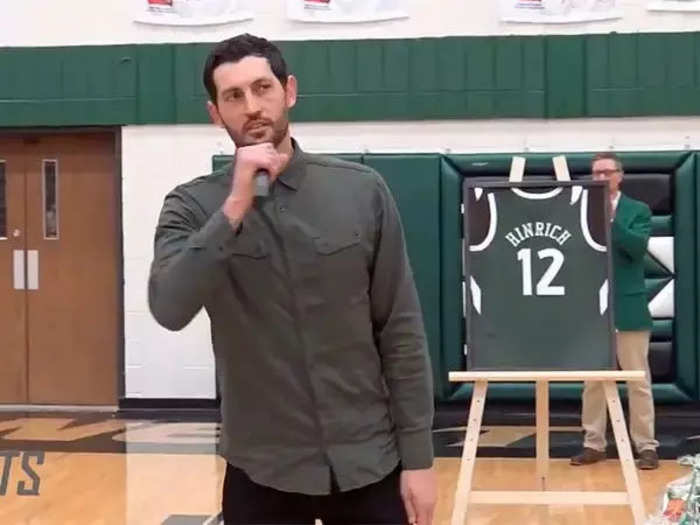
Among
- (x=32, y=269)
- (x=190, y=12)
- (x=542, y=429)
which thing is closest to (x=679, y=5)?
(x=190, y=12)

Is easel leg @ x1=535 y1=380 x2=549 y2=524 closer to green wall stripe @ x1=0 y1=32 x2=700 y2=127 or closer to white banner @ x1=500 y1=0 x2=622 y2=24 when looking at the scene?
green wall stripe @ x1=0 y1=32 x2=700 y2=127

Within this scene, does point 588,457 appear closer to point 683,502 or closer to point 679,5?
point 683,502

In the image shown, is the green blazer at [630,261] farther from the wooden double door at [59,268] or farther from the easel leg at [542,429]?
the wooden double door at [59,268]

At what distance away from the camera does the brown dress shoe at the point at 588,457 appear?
225 inches

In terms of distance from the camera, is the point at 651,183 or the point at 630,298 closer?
the point at 630,298

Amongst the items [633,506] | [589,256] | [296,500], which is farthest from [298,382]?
[589,256]

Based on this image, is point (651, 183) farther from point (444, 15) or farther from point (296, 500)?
point (296, 500)

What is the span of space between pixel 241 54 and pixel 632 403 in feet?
14.7

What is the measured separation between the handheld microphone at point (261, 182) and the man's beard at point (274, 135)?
101 millimetres

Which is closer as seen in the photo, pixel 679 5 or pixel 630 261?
pixel 630 261

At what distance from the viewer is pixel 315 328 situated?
68.6 inches

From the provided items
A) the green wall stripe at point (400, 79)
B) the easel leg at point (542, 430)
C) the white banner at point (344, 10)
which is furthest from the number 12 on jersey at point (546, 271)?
the white banner at point (344, 10)

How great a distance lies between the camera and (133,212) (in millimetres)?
7535

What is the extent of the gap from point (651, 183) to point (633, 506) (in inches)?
146
